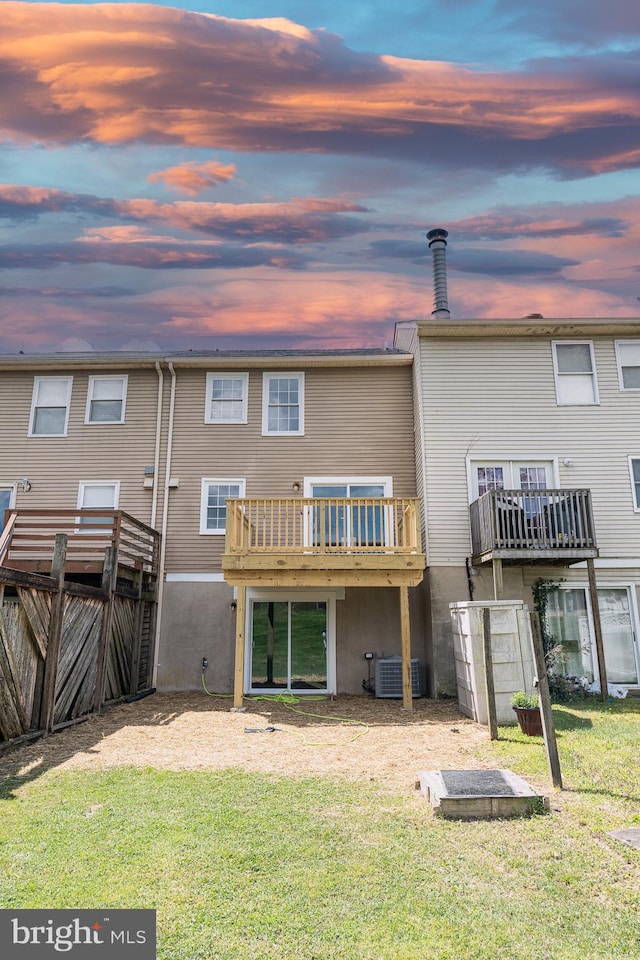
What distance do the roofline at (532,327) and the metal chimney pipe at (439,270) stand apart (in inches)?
106

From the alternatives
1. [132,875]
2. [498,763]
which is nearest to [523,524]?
[498,763]

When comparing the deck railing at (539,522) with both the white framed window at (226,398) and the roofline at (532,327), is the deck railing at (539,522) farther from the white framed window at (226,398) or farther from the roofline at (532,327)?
the white framed window at (226,398)

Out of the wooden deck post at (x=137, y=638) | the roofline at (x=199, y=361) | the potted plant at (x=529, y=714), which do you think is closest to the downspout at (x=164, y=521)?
the roofline at (x=199, y=361)

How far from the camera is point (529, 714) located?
7660 mm

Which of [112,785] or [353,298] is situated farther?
[353,298]

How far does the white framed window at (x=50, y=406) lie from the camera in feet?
45.6

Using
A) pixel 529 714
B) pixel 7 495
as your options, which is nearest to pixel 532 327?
pixel 529 714

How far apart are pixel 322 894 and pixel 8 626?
561cm

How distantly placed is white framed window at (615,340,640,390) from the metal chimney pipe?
172 inches

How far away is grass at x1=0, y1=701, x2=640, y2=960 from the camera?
2.86 meters

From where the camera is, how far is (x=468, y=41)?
42.5ft

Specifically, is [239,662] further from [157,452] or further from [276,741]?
[157,452]


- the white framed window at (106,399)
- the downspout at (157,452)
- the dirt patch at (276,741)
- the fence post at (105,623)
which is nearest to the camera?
the dirt patch at (276,741)

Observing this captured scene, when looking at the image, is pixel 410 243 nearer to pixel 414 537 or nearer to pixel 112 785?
pixel 414 537
